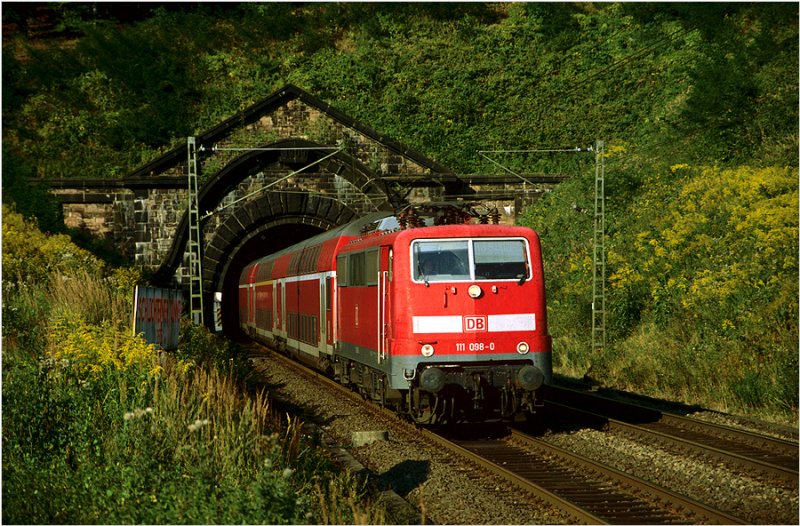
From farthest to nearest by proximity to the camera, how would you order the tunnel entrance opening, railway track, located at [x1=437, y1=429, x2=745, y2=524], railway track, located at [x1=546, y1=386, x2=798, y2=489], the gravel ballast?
the tunnel entrance opening
railway track, located at [x1=546, y1=386, x2=798, y2=489]
the gravel ballast
railway track, located at [x1=437, y1=429, x2=745, y2=524]

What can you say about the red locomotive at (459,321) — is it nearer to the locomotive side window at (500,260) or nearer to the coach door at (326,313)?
the locomotive side window at (500,260)

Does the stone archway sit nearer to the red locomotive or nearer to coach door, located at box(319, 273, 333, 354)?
coach door, located at box(319, 273, 333, 354)

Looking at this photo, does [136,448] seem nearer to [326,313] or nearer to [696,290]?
[326,313]

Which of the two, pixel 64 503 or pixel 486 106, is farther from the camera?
pixel 486 106

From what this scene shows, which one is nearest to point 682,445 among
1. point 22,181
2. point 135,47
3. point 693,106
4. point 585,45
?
point 693,106

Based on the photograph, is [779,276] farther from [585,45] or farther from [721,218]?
[585,45]

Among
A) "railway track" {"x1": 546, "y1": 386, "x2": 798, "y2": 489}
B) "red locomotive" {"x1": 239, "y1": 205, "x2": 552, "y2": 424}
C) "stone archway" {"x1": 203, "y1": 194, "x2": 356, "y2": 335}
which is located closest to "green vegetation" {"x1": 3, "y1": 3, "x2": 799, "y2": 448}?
"railway track" {"x1": 546, "y1": 386, "x2": 798, "y2": 489}

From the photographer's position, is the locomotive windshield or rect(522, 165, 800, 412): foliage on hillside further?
rect(522, 165, 800, 412): foliage on hillside

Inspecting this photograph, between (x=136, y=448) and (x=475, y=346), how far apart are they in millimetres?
5721

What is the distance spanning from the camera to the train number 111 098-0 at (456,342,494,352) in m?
12.7

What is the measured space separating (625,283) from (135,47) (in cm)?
3558

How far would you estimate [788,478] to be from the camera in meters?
9.77

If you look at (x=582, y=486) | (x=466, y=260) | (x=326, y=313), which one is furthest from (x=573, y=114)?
(x=582, y=486)

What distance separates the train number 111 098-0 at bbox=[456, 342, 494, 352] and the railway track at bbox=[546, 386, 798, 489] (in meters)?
2.48
